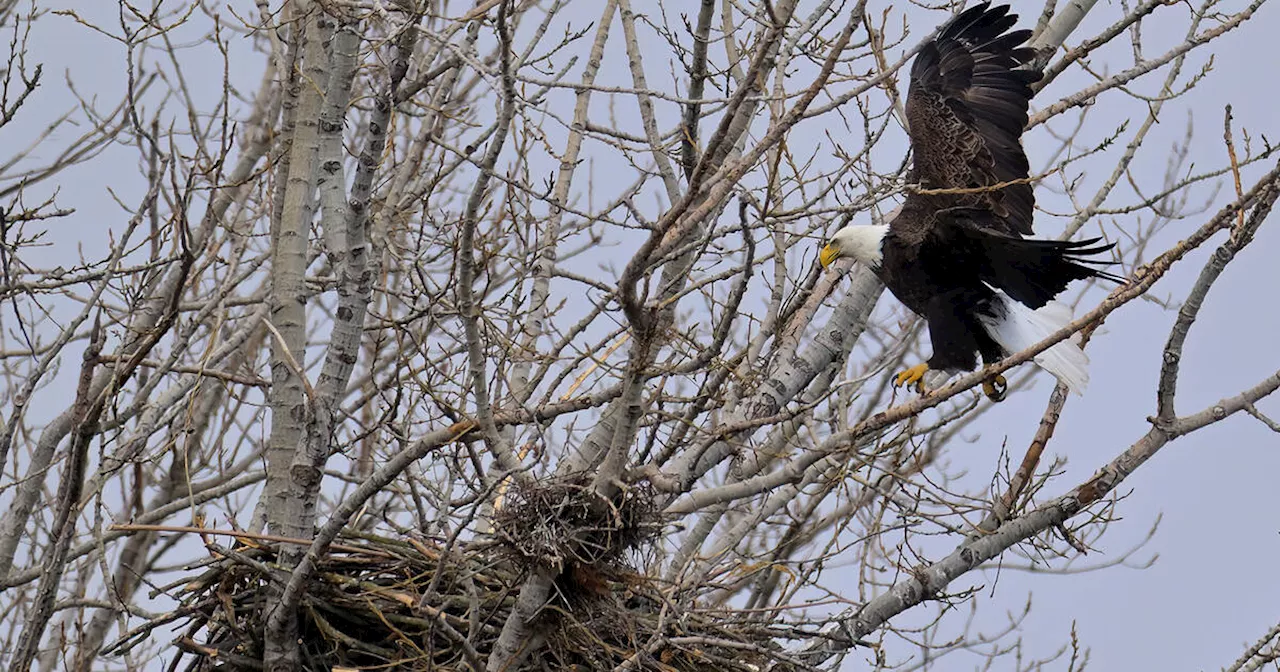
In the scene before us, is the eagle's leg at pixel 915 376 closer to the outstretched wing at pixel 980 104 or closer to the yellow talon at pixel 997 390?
the yellow talon at pixel 997 390

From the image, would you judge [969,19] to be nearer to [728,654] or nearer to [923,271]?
[923,271]

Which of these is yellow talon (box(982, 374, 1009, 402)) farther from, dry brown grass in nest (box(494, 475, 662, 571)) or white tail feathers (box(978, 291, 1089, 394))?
dry brown grass in nest (box(494, 475, 662, 571))

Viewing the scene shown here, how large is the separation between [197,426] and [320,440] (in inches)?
125

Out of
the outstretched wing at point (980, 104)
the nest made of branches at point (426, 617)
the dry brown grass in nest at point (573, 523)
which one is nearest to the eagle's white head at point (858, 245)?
the outstretched wing at point (980, 104)

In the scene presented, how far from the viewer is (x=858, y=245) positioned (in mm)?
6340

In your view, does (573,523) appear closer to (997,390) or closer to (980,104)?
(997,390)

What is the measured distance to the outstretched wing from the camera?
5.93 meters

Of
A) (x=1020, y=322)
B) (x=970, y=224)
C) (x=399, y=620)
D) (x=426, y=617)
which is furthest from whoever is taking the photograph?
(x=1020, y=322)

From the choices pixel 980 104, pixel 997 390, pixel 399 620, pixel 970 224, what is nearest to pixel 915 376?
pixel 997 390

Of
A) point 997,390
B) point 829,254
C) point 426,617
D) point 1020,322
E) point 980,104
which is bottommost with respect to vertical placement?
point 426,617

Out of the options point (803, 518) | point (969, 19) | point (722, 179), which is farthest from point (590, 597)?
point (969, 19)

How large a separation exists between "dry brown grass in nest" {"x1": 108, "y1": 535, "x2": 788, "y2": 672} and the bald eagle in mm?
1881

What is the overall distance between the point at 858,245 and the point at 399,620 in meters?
2.82

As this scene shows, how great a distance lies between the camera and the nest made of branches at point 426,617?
13.6ft
